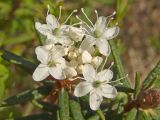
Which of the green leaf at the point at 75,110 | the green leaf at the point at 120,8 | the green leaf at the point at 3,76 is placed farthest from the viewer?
the green leaf at the point at 3,76

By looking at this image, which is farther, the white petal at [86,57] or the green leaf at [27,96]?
the green leaf at [27,96]

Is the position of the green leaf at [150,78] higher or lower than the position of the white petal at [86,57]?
lower

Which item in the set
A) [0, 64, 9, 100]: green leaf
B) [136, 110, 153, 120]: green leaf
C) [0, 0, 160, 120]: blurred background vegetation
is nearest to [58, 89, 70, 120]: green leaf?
[136, 110, 153, 120]: green leaf

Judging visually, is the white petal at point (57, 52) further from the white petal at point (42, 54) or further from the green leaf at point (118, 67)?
the green leaf at point (118, 67)

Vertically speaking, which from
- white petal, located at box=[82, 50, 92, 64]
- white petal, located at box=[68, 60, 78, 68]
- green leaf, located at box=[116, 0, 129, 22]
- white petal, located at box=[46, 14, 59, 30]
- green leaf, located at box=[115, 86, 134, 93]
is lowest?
green leaf, located at box=[115, 86, 134, 93]

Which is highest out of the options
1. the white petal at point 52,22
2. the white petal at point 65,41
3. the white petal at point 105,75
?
the white petal at point 52,22

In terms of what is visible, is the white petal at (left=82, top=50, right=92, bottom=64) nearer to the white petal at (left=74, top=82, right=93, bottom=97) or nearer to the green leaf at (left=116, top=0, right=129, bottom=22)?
the white petal at (left=74, top=82, right=93, bottom=97)

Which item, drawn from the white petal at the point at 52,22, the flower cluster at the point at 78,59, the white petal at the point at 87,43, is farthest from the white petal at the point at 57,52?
the white petal at the point at 52,22

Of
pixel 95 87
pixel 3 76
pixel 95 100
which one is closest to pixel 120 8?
pixel 95 87
